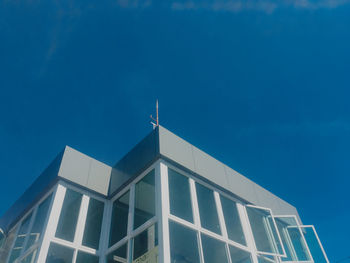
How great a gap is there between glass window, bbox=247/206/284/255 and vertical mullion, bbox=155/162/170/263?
314 cm

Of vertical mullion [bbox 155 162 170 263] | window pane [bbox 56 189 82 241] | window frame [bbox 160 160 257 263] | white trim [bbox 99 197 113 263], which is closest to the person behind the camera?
vertical mullion [bbox 155 162 170 263]

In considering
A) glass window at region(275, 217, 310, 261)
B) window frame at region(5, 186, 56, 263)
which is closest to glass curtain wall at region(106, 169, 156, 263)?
window frame at region(5, 186, 56, 263)

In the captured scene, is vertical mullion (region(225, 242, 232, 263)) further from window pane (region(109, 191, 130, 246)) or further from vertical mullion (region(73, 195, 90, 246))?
vertical mullion (region(73, 195, 90, 246))

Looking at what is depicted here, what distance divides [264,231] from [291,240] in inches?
51.6

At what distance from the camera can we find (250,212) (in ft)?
30.7

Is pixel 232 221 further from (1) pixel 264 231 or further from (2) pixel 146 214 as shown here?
(2) pixel 146 214

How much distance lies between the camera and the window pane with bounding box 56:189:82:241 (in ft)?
24.0

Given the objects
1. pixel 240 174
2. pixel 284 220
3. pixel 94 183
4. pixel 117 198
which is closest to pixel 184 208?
pixel 117 198

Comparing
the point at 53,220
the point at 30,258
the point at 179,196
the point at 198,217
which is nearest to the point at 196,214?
the point at 198,217

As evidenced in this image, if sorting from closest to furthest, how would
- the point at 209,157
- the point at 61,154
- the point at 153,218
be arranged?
the point at 153,218, the point at 61,154, the point at 209,157

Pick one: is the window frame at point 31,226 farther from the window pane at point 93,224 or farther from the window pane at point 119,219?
the window pane at point 119,219

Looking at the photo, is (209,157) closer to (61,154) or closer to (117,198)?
(117,198)

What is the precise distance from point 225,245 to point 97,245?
297cm

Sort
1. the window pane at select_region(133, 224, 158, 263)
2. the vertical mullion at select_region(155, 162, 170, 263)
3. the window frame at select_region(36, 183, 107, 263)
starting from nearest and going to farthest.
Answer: the vertical mullion at select_region(155, 162, 170, 263) < the window pane at select_region(133, 224, 158, 263) < the window frame at select_region(36, 183, 107, 263)
